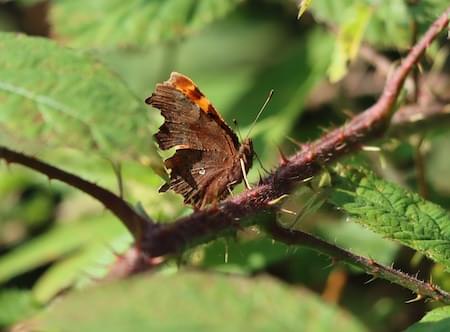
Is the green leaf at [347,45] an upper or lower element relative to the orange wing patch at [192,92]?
lower

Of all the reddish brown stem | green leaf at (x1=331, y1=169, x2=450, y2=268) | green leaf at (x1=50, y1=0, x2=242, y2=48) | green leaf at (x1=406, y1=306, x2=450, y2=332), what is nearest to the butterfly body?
the reddish brown stem

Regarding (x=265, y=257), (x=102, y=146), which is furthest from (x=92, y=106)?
(x=265, y=257)

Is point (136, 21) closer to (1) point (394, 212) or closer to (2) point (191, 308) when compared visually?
(1) point (394, 212)

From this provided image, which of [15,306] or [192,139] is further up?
[192,139]

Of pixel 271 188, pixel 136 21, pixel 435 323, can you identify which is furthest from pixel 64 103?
pixel 136 21

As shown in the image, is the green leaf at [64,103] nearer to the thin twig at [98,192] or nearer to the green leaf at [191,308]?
the thin twig at [98,192]

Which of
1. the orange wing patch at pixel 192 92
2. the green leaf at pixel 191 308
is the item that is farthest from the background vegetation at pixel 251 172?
the orange wing patch at pixel 192 92
